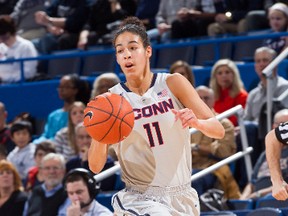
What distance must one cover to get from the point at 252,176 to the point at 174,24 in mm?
3884

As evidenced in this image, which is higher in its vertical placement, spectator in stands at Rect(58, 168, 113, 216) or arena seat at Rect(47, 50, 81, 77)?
arena seat at Rect(47, 50, 81, 77)

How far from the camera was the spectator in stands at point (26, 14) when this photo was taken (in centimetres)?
1569

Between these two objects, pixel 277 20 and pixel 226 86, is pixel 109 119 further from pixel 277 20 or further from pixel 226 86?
pixel 277 20

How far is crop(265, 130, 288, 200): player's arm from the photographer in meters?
6.35

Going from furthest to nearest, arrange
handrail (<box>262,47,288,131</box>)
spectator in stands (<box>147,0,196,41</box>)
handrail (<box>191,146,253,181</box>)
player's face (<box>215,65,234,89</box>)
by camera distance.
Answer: spectator in stands (<box>147,0,196,41</box>), player's face (<box>215,65,234,89</box>), handrail (<box>262,47,288,131</box>), handrail (<box>191,146,253,181</box>)

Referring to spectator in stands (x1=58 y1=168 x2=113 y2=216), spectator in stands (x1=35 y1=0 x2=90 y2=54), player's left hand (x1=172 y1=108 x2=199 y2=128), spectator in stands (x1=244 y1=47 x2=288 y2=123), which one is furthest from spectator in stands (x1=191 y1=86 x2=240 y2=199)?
spectator in stands (x1=35 y1=0 x2=90 y2=54)

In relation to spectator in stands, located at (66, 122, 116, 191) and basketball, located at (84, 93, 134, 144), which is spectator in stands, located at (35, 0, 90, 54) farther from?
basketball, located at (84, 93, 134, 144)

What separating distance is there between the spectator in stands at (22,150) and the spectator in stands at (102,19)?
8.89 feet

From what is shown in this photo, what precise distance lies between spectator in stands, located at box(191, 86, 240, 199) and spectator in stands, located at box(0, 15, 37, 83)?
4355mm

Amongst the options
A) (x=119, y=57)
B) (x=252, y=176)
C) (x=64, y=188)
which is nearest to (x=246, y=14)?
(x=252, y=176)

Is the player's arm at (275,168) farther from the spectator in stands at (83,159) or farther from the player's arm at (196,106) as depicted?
the spectator in stands at (83,159)

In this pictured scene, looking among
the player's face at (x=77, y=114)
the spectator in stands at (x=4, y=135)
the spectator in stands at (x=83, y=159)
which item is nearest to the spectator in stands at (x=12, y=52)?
the spectator in stands at (x=4, y=135)

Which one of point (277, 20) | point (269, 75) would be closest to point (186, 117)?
point (269, 75)

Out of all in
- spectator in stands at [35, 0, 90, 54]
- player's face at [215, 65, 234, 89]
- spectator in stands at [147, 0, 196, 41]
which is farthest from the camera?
spectator in stands at [35, 0, 90, 54]
